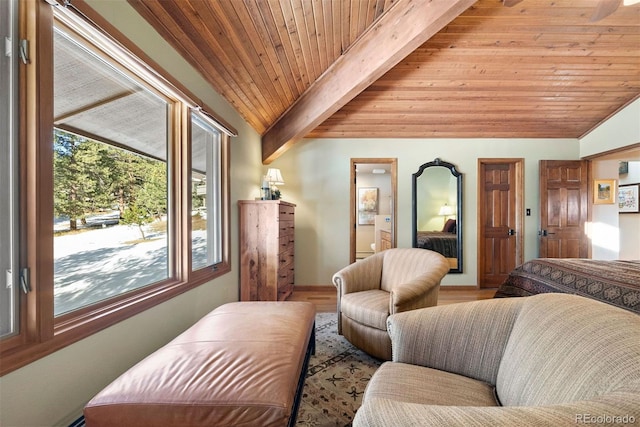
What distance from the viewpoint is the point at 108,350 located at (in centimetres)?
133

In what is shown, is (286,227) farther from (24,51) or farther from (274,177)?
(24,51)

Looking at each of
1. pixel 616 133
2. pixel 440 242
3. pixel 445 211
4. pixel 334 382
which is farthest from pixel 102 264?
pixel 616 133

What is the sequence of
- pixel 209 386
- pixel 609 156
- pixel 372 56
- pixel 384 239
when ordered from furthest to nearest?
1. pixel 384 239
2. pixel 609 156
3. pixel 372 56
4. pixel 209 386

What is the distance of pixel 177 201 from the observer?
2.01 m

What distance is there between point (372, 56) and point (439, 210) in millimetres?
2596

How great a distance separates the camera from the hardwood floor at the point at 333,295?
11.6 feet

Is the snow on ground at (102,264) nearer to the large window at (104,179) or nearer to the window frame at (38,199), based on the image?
the large window at (104,179)

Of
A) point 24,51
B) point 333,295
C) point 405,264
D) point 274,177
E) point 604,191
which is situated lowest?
point 333,295

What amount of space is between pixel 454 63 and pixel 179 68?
261 centimetres

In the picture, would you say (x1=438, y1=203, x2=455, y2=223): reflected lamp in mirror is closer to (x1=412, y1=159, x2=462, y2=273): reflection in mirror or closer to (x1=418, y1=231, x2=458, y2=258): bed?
(x1=412, y1=159, x2=462, y2=273): reflection in mirror

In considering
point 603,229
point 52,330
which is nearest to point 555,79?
point 603,229

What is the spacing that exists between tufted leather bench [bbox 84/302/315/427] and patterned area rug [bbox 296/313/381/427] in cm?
49

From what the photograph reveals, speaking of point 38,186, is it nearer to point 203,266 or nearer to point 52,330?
point 52,330

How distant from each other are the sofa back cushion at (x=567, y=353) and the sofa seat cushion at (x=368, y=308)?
3.11 ft
